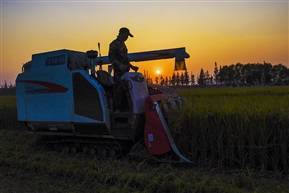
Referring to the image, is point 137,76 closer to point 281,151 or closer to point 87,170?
point 87,170

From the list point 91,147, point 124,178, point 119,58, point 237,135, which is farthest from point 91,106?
point 237,135

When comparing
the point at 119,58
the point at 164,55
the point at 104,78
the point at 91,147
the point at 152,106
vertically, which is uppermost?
the point at 164,55

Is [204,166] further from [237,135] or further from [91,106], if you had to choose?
[91,106]

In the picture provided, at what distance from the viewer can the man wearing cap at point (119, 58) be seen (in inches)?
241

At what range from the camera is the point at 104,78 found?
670 cm

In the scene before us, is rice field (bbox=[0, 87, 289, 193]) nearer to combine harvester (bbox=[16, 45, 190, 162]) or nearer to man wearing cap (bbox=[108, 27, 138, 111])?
combine harvester (bbox=[16, 45, 190, 162])

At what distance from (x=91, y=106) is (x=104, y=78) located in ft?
2.64

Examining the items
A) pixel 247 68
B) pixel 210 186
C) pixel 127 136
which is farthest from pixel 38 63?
pixel 247 68

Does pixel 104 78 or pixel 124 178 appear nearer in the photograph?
pixel 124 178

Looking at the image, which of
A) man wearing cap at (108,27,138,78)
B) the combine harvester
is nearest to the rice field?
the combine harvester

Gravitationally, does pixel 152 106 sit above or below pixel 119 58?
below

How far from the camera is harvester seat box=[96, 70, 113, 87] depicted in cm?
636

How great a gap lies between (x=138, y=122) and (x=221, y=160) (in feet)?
6.03

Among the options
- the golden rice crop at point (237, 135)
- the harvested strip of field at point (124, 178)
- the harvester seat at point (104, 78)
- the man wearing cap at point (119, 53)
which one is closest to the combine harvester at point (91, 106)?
the harvester seat at point (104, 78)
